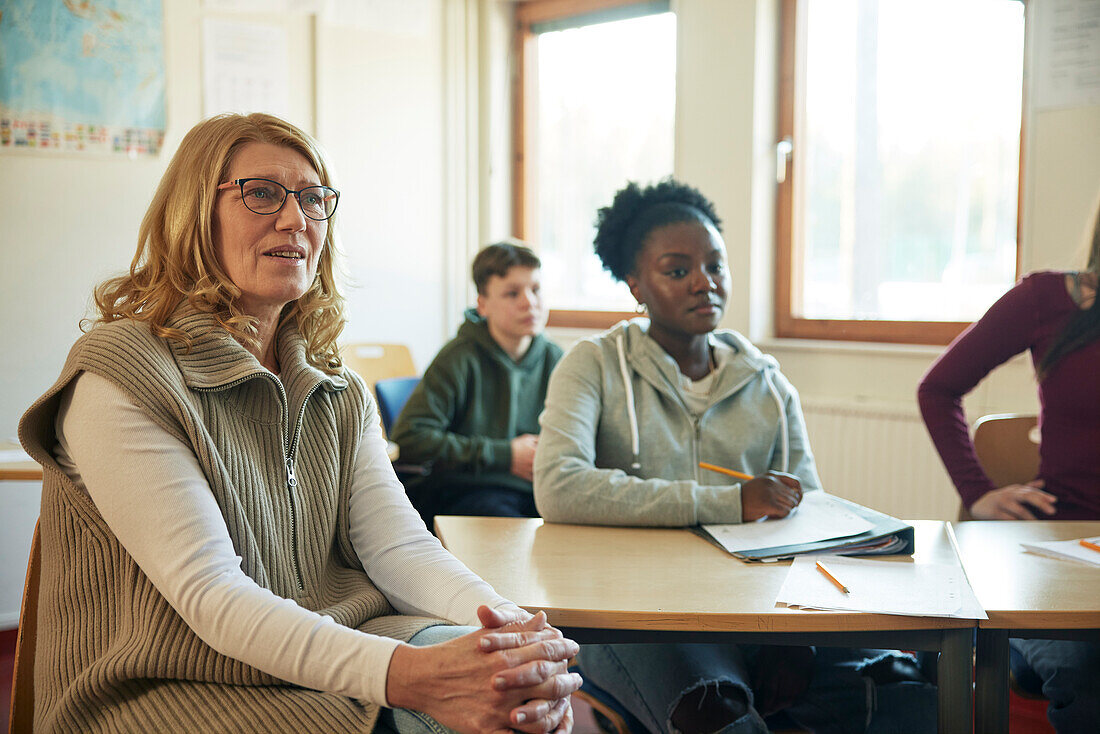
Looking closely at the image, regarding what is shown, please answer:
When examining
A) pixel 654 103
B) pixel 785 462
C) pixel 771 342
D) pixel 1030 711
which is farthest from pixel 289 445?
pixel 654 103

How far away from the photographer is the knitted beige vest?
1.08 meters

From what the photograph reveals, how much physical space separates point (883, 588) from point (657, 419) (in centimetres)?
67

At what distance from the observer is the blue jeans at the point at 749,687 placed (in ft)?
4.76

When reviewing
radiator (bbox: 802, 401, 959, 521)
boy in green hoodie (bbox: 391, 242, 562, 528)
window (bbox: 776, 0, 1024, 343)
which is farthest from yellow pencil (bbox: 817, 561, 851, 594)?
window (bbox: 776, 0, 1024, 343)

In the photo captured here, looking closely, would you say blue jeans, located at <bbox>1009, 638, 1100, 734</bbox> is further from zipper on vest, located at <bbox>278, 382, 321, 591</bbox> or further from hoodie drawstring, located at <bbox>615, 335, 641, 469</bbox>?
zipper on vest, located at <bbox>278, 382, 321, 591</bbox>

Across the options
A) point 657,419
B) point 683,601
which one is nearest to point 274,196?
point 683,601

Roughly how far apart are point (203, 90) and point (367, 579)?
2.75 metres

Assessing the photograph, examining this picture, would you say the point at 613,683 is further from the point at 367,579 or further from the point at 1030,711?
the point at 1030,711

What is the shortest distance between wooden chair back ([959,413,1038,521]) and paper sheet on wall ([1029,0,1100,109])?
4.61ft

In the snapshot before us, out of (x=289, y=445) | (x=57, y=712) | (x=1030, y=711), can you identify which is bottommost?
(x=1030, y=711)

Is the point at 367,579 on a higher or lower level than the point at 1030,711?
higher

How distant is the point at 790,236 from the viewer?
3695mm

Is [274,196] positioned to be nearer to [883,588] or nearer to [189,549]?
[189,549]

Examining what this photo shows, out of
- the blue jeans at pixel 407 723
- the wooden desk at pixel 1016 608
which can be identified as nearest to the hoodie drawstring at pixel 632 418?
the wooden desk at pixel 1016 608
